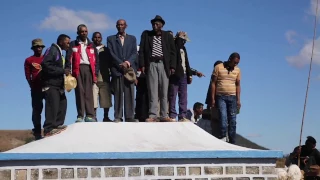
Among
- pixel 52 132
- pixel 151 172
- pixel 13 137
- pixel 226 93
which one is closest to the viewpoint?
pixel 151 172

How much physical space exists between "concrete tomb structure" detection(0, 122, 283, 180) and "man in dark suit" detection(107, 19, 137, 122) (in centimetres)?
71

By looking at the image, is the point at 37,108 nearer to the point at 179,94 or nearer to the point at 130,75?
the point at 130,75

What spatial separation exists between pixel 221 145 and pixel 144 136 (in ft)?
3.83

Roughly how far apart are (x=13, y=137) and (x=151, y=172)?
27522mm

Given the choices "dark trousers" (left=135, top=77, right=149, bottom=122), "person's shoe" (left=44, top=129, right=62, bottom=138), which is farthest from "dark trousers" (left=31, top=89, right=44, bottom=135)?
"dark trousers" (left=135, top=77, right=149, bottom=122)

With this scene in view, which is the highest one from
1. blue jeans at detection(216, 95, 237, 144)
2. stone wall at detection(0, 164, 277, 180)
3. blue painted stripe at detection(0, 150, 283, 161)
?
blue jeans at detection(216, 95, 237, 144)

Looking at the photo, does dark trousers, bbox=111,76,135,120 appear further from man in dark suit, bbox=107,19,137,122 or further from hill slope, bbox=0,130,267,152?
hill slope, bbox=0,130,267,152

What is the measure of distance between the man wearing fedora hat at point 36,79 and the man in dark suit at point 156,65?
173 cm

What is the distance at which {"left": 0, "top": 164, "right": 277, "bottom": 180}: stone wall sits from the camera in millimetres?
6926

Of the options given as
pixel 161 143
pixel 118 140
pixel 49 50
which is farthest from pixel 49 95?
pixel 161 143

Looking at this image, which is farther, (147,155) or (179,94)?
(179,94)

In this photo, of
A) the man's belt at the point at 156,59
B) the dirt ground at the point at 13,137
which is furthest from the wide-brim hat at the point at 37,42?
the dirt ground at the point at 13,137

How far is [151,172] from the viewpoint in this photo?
286 inches

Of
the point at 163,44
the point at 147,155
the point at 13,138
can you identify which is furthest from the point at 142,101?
the point at 13,138
